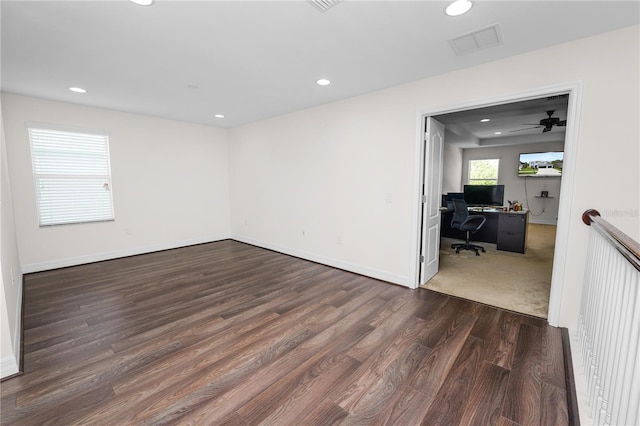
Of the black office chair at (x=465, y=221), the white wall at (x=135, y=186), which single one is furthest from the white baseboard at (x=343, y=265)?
the black office chair at (x=465, y=221)

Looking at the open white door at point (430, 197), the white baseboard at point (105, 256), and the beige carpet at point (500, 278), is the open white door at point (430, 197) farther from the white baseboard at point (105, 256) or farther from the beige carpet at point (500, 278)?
the white baseboard at point (105, 256)

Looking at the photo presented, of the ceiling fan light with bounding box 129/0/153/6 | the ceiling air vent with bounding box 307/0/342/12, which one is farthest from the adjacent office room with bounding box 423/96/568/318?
the ceiling fan light with bounding box 129/0/153/6

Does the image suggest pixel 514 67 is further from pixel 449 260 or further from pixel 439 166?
pixel 449 260

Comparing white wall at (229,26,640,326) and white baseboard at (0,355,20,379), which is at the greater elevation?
white wall at (229,26,640,326)

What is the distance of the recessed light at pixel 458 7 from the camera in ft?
6.07

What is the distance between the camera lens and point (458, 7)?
1.90 m

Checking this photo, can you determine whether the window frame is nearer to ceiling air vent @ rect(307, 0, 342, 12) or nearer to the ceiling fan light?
the ceiling fan light

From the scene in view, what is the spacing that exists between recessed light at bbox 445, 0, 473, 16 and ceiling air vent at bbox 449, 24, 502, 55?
0.35 m

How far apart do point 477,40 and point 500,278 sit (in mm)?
2988

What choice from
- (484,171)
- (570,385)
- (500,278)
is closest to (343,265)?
(500,278)

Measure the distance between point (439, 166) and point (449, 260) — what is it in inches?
70.2

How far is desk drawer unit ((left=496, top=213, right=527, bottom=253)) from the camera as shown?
16.6ft

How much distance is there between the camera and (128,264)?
14.7 feet

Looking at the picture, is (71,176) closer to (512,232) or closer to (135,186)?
(135,186)
